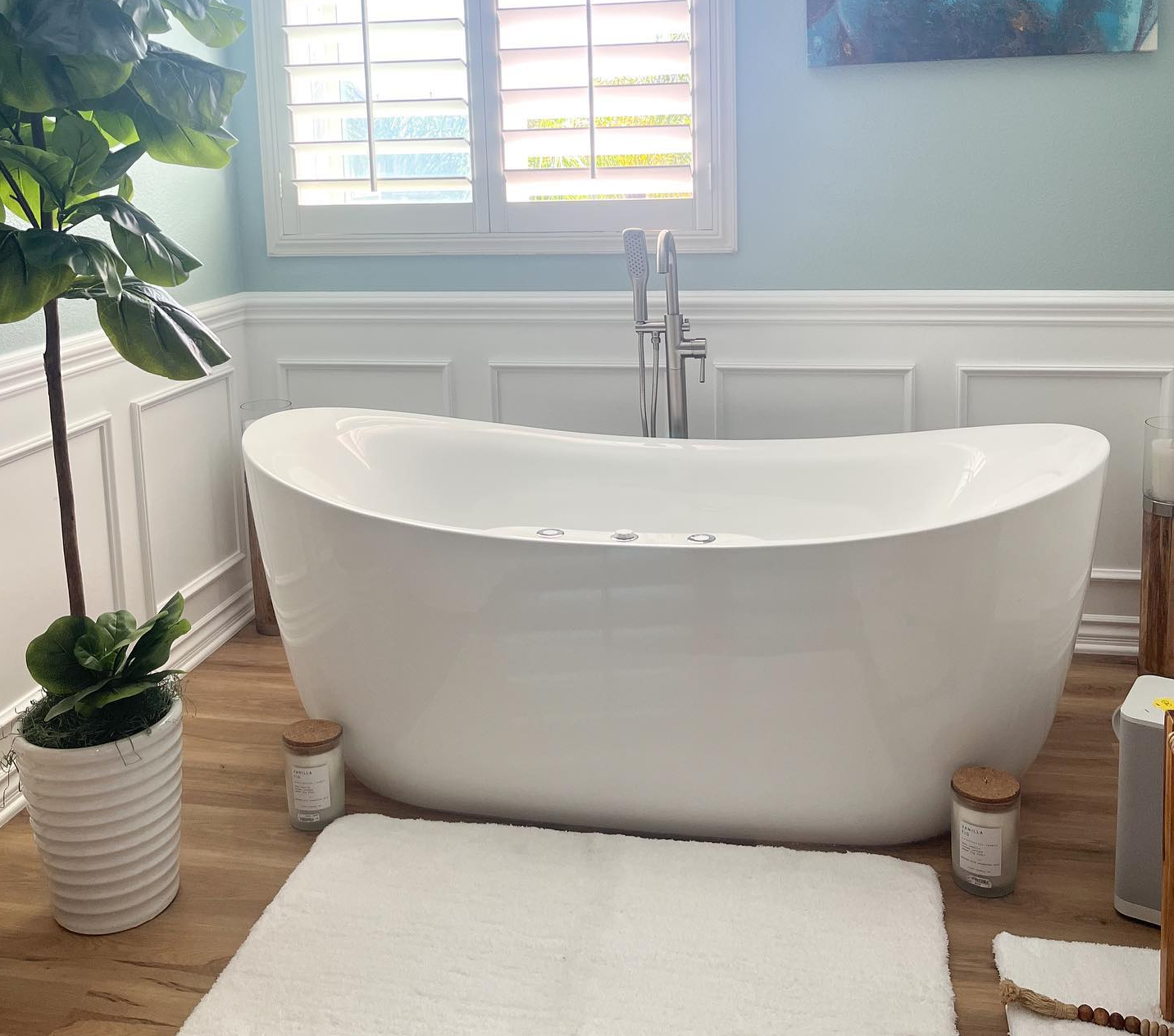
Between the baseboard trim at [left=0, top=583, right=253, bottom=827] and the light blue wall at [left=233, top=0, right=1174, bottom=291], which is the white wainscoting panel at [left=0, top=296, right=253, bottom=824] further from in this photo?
the light blue wall at [left=233, top=0, right=1174, bottom=291]

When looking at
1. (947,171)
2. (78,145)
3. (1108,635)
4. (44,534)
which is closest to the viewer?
(78,145)

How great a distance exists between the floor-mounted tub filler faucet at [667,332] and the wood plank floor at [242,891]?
1.12 metres

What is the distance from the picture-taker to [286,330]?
11.4 ft

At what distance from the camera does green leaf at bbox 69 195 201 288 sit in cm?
192

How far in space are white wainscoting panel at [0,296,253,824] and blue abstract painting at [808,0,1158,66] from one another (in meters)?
1.71

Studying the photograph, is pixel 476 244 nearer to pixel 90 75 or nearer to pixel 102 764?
pixel 90 75

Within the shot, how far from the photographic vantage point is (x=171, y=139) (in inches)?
79.4

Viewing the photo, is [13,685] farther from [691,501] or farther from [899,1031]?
[899,1031]

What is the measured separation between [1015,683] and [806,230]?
1.39 metres

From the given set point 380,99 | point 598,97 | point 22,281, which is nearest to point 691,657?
point 22,281

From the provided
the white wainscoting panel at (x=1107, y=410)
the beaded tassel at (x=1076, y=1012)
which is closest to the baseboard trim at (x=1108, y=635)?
the white wainscoting panel at (x=1107, y=410)

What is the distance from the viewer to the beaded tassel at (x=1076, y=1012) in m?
1.74

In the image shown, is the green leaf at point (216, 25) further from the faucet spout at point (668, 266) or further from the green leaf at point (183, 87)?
the faucet spout at point (668, 266)

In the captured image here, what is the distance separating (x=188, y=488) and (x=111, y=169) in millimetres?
1380
